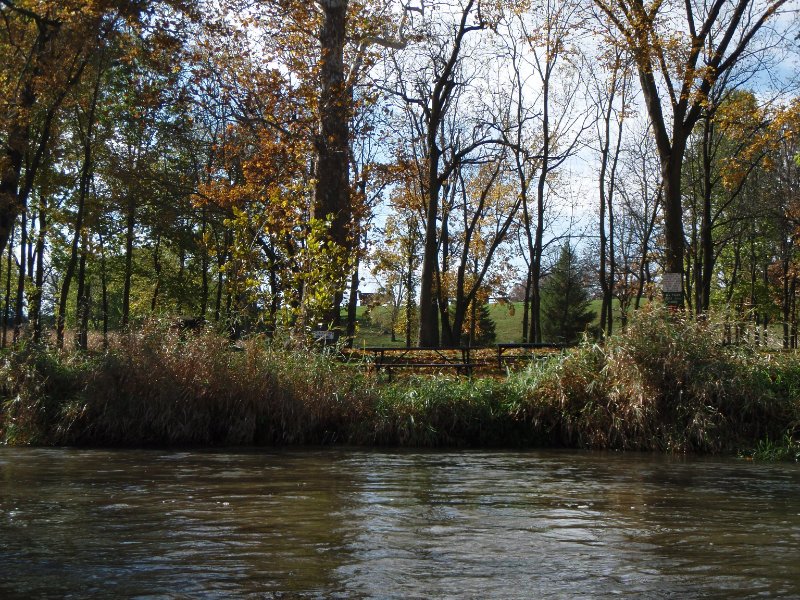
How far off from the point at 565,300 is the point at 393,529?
4622 cm

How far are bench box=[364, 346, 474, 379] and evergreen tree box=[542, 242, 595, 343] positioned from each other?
3141cm

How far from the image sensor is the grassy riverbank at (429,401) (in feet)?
41.6

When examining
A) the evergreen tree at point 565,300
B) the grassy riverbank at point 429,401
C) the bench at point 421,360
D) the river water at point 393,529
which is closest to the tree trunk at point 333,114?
the bench at point 421,360

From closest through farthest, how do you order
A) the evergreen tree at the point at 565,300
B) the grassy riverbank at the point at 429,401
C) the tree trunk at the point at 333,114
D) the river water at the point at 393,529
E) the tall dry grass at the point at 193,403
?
the river water at the point at 393,529
the grassy riverbank at the point at 429,401
the tall dry grass at the point at 193,403
the tree trunk at the point at 333,114
the evergreen tree at the point at 565,300

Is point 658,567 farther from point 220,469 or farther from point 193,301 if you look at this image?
point 193,301

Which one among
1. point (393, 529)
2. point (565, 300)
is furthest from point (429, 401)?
point (565, 300)

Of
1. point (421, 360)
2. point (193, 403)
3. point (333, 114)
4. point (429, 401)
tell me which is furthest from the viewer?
point (333, 114)

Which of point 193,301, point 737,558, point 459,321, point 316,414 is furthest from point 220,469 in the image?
point 193,301

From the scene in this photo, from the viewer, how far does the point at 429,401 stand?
13.4m

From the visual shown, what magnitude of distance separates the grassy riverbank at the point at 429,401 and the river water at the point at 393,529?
185 centimetres

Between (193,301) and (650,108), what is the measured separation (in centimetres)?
2739

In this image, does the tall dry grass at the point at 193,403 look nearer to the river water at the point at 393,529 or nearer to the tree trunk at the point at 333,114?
the river water at the point at 393,529

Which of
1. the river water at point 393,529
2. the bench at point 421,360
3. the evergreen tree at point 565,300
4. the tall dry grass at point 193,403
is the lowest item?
the river water at point 393,529

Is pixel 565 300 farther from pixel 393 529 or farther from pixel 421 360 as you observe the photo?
pixel 393 529
